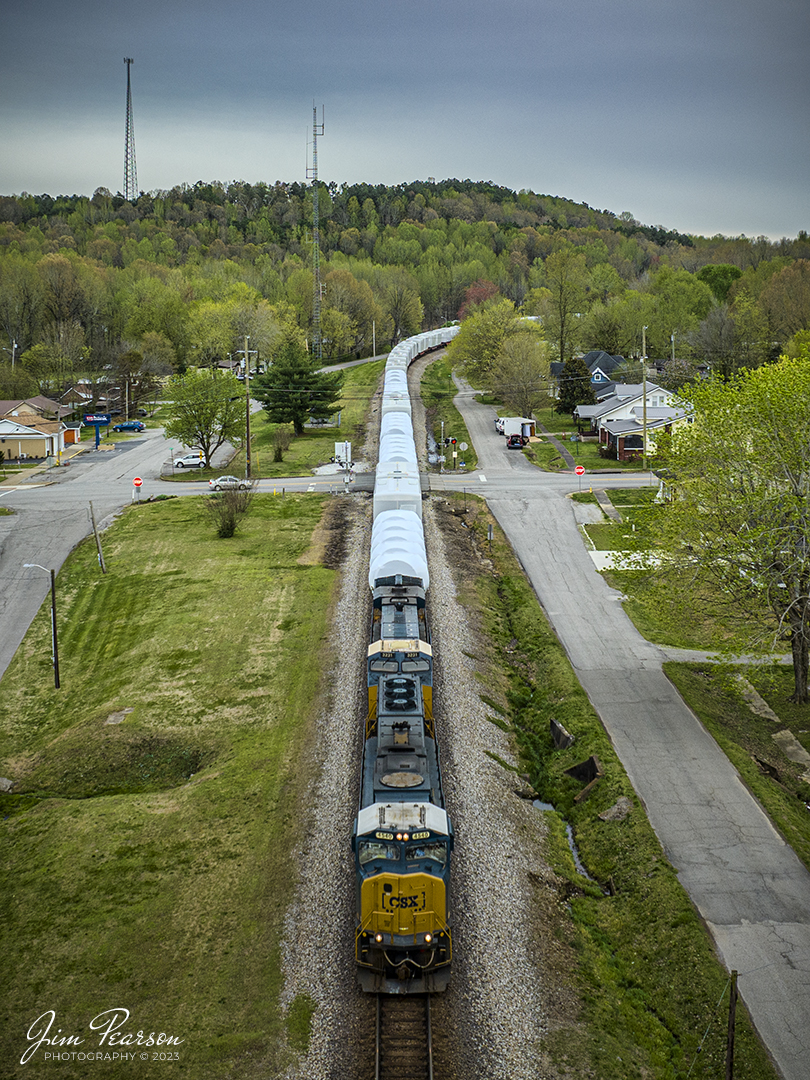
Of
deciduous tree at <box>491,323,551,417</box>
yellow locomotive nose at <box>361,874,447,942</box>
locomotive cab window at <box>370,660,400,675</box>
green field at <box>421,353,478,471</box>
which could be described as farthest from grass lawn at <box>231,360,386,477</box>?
yellow locomotive nose at <box>361,874,447,942</box>

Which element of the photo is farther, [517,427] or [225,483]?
[517,427]

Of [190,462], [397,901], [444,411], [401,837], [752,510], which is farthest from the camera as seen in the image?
[444,411]

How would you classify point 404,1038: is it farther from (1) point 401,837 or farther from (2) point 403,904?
(1) point 401,837

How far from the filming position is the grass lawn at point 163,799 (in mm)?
17203

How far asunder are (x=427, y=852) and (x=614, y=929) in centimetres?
637

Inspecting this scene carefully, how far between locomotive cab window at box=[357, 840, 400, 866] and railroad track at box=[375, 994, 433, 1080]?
2.69 meters

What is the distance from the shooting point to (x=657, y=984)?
18.1 metres

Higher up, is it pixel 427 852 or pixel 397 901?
pixel 427 852

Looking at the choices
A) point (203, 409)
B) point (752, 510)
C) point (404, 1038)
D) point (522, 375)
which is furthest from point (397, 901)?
point (522, 375)

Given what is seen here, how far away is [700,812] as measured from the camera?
23578 millimetres

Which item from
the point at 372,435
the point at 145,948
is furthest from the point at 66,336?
the point at 145,948

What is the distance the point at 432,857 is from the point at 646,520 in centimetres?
1851

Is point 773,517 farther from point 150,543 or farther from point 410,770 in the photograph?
point 150,543

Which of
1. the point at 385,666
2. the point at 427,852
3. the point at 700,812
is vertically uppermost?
the point at 385,666
